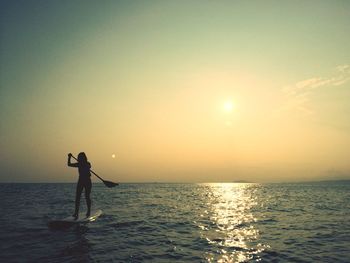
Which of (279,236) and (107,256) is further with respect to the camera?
(279,236)

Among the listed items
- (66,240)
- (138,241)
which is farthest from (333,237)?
(66,240)

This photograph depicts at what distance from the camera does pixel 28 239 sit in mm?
12898

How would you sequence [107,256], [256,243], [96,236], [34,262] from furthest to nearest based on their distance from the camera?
[96,236]
[256,243]
[107,256]
[34,262]

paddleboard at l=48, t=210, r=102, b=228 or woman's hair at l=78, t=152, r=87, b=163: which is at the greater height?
woman's hair at l=78, t=152, r=87, b=163

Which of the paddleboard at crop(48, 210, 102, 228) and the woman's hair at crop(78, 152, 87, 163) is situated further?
the woman's hair at crop(78, 152, 87, 163)

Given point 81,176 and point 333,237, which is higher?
point 81,176

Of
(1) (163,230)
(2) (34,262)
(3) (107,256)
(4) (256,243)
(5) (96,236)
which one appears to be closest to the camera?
(2) (34,262)

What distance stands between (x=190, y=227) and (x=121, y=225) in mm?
4050

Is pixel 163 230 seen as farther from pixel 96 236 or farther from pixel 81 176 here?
pixel 81 176

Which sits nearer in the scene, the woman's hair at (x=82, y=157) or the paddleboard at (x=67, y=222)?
the paddleboard at (x=67, y=222)

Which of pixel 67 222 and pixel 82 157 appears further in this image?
pixel 82 157

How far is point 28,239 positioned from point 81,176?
4.38 metres

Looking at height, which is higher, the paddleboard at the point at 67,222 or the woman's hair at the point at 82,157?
the woman's hair at the point at 82,157

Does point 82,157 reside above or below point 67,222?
above
